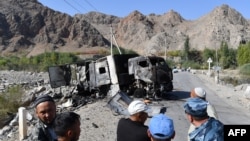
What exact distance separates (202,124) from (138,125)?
122 cm

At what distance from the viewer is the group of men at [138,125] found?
169 inches

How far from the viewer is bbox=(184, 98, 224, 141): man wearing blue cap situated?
459 centimetres

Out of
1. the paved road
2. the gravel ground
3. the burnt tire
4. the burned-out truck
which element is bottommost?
the paved road

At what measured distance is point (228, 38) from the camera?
7613 inches

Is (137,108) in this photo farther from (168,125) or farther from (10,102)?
(10,102)

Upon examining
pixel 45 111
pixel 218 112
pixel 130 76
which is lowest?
pixel 218 112

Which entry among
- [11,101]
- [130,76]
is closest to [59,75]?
[11,101]

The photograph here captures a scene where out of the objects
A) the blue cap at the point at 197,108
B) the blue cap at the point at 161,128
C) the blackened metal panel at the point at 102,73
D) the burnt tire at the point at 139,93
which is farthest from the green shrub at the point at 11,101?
the blue cap at the point at 161,128

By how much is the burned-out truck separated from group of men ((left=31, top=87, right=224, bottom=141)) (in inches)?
676

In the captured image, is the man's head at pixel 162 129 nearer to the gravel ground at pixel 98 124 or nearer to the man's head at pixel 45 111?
the man's head at pixel 45 111

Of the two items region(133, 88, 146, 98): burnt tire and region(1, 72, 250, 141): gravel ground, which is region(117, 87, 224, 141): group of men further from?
region(133, 88, 146, 98): burnt tire

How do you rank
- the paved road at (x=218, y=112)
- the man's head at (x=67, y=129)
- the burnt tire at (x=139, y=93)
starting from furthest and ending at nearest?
the burnt tire at (x=139, y=93) → the paved road at (x=218, y=112) → the man's head at (x=67, y=129)

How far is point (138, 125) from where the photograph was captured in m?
5.75

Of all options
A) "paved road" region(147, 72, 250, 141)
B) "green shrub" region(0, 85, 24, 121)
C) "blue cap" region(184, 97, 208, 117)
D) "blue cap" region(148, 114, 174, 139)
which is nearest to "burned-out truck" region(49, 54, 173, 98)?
"paved road" region(147, 72, 250, 141)
